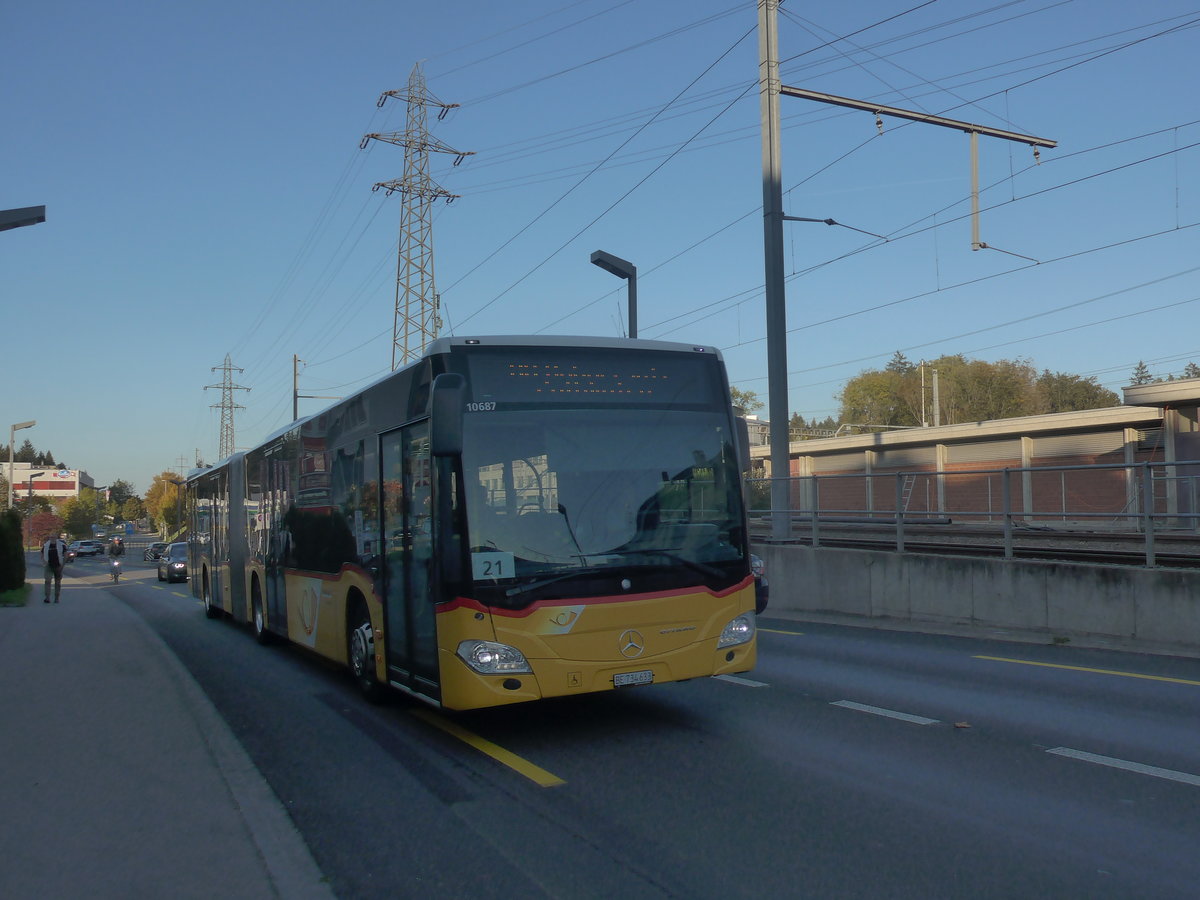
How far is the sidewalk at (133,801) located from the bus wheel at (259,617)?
11.4 ft

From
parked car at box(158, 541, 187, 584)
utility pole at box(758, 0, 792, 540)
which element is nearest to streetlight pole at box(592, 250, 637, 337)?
utility pole at box(758, 0, 792, 540)

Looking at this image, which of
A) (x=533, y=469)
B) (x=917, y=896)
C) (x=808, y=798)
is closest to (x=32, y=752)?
(x=533, y=469)

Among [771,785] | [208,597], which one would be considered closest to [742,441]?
[771,785]

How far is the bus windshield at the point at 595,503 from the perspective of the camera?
23.4 ft

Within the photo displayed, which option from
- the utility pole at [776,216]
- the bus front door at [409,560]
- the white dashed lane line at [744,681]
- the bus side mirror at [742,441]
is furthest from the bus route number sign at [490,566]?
the utility pole at [776,216]

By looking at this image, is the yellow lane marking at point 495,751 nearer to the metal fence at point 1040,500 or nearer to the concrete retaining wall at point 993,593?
the metal fence at point 1040,500

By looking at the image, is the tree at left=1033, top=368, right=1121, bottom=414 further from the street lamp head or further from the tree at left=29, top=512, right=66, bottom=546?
the tree at left=29, top=512, right=66, bottom=546

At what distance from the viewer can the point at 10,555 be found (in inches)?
1213

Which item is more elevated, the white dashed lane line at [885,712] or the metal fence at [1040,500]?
the metal fence at [1040,500]

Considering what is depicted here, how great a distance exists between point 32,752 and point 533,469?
13.1 feet

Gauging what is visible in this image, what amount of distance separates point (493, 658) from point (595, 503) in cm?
126

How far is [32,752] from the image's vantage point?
24.0 feet

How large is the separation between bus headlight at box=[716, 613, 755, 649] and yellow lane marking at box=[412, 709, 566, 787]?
1.68 m

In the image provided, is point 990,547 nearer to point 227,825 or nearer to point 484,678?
point 484,678
